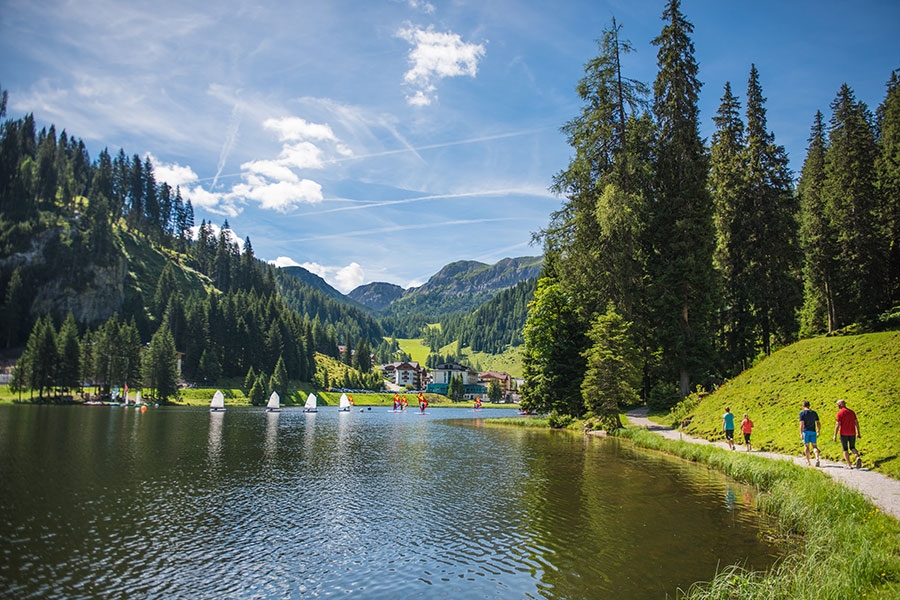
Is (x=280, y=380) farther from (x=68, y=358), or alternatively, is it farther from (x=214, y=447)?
(x=214, y=447)

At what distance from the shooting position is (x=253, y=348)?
154 meters

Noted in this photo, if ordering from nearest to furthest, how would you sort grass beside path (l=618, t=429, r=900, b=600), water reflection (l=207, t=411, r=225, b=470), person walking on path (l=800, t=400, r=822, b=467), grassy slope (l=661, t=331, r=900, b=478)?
grass beside path (l=618, t=429, r=900, b=600), person walking on path (l=800, t=400, r=822, b=467), grassy slope (l=661, t=331, r=900, b=478), water reflection (l=207, t=411, r=225, b=470)

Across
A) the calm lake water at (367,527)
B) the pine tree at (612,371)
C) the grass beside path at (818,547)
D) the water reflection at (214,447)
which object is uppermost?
the pine tree at (612,371)

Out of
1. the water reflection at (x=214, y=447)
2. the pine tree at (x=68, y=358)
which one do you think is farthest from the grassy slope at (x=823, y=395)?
the pine tree at (x=68, y=358)

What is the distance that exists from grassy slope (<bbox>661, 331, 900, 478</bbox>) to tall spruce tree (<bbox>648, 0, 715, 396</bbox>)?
21.5ft

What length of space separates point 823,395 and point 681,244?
746 inches

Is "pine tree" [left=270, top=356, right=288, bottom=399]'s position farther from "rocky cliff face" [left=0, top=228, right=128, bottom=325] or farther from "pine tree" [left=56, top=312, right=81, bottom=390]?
"rocky cliff face" [left=0, top=228, right=128, bottom=325]

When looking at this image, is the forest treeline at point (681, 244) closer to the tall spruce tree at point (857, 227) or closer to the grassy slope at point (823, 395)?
the tall spruce tree at point (857, 227)

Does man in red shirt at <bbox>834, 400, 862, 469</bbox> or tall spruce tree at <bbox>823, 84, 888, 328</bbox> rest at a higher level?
tall spruce tree at <bbox>823, 84, 888, 328</bbox>

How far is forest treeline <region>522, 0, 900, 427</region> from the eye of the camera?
44125 mm

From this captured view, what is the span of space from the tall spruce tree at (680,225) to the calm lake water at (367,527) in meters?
16.6

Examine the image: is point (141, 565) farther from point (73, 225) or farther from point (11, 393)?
point (73, 225)

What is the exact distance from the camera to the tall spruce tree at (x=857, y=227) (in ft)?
153

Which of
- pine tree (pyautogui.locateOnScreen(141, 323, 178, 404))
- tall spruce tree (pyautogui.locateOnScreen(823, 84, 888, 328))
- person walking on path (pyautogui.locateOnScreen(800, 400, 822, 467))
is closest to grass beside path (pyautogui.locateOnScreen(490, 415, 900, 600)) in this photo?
person walking on path (pyautogui.locateOnScreen(800, 400, 822, 467))
